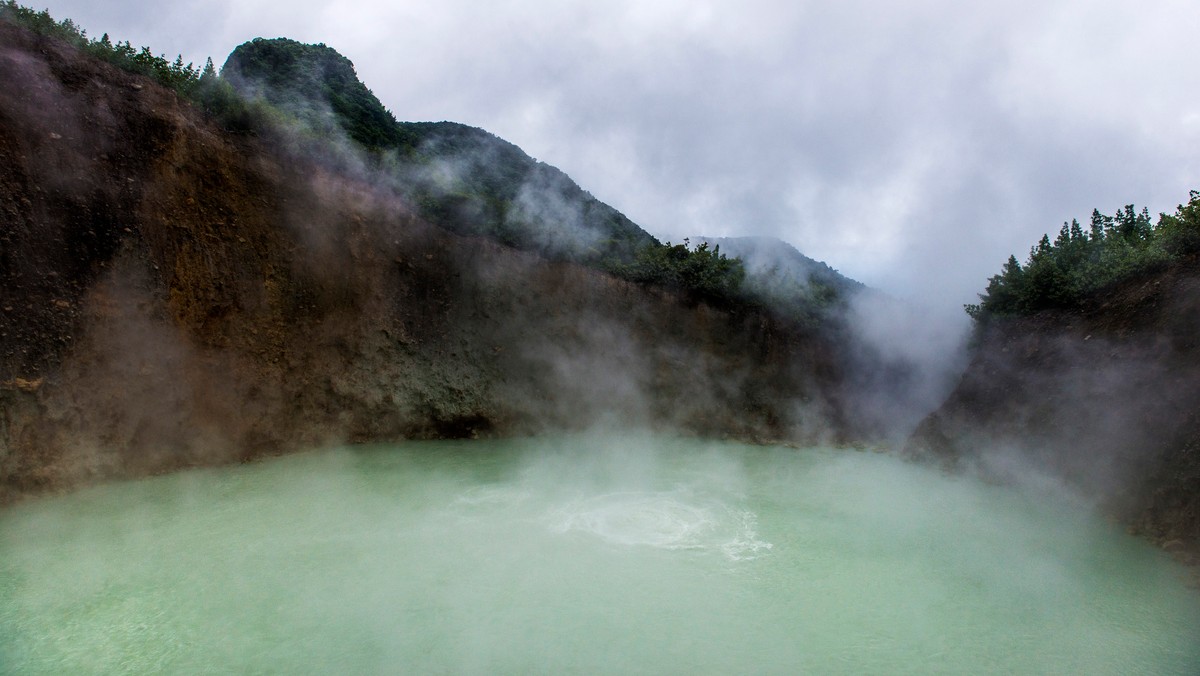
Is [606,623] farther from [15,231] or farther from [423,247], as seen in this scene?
[423,247]

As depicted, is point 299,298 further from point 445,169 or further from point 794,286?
point 794,286

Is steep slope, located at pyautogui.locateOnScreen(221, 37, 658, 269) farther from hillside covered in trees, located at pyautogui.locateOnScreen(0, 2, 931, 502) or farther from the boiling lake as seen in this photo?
the boiling lake

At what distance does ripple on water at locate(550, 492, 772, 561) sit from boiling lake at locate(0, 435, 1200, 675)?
4 centimetres

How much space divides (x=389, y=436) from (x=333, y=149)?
507 cm

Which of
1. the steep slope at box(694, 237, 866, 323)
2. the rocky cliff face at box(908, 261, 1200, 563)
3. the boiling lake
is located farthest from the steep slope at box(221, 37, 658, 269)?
the rocky cliff face at box(908, 261, 1200, 563)

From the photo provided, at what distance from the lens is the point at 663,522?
7227 mm

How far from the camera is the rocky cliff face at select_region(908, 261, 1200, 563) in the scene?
7.58 m

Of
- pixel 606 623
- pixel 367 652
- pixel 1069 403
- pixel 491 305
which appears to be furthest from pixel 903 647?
pixel 491 305

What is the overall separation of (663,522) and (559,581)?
2.07 meters

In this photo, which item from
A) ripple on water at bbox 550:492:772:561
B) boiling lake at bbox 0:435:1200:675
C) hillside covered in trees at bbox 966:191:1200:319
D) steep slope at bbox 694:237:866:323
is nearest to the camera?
boiling lake at bbox 0:435:1200:675

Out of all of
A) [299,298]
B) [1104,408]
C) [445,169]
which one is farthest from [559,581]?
[445,169]

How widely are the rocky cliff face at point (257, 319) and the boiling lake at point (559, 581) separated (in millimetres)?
1024

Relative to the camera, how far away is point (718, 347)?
46.9ft

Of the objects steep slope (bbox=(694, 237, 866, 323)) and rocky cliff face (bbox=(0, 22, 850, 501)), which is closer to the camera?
rocky cliff face (bbox=(0, 22, 850, 501))
